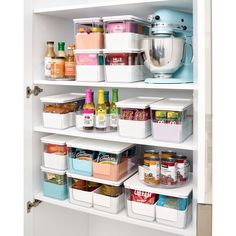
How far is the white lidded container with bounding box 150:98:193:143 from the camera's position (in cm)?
131

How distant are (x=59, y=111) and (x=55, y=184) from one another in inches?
15.0

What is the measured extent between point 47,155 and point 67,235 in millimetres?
584

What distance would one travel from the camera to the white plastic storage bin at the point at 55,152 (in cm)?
161

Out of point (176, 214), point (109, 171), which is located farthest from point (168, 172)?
point (109, 171)

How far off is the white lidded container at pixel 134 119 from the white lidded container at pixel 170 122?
47 mm

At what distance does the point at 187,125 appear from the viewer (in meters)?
1.39

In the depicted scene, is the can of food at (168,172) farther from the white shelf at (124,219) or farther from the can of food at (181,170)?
the white shelf at (124,219)

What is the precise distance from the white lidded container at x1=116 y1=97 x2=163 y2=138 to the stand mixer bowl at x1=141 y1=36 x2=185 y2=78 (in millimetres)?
165

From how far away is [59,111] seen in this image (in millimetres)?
1608

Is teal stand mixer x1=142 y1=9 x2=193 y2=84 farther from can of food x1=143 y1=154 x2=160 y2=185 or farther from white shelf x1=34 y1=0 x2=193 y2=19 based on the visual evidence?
can of food x1=143 y1=154 x2=160 y2=185

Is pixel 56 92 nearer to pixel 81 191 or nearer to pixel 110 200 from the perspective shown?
pixel 81 191

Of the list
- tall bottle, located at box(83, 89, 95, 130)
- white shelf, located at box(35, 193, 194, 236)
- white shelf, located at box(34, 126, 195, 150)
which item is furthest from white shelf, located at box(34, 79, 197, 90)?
white shelf, located at box(35, 193, 194, 236)
